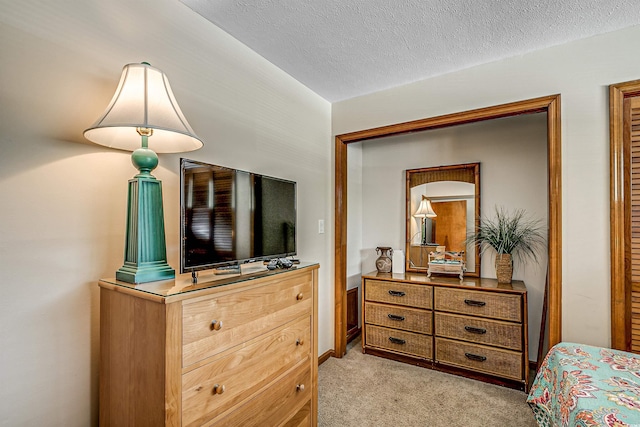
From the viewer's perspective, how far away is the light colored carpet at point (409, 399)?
6.59ft

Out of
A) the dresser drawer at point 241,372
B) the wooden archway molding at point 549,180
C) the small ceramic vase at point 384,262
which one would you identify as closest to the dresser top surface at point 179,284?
the dresser drawer at point 241,372

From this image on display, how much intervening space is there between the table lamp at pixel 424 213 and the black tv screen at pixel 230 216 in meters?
1.93

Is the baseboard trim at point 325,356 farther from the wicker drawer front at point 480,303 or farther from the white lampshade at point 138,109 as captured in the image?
the white lampshade at point 138,109

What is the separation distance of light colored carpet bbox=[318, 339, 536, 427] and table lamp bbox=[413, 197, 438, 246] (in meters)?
1.30

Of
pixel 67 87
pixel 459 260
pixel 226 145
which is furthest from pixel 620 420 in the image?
pixel 67 87

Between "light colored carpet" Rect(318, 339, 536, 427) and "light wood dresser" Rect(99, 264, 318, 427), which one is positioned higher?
"light wood dresser" Rect(99, 264, 318, 427)

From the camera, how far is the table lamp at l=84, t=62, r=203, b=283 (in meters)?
1.13

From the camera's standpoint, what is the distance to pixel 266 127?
2.23 m

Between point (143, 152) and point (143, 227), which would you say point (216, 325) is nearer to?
point (143, 227)

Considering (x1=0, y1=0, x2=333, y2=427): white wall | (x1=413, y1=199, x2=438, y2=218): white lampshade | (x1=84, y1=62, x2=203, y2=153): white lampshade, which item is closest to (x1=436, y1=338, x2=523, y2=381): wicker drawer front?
(x1=413, y1=199, x2=438, y2=218): white lampshade

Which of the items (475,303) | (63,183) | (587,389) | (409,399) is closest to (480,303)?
(475,303)

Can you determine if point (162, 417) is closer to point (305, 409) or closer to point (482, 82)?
point (305, 409)

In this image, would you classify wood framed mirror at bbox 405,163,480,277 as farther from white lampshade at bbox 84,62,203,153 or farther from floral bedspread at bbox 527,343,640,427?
white lampshade at bbox 84,62,203,153

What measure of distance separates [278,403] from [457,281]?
1973 millimetres
